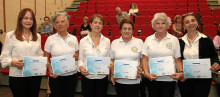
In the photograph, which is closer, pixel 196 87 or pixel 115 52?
Result: pixel 196 87

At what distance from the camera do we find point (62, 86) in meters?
2.01

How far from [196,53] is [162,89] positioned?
596mm

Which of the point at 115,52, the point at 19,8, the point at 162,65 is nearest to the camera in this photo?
the point at 162,65

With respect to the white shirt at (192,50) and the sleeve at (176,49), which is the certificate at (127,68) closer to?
the sleeve at (176,49)

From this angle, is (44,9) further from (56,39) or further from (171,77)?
(171,77)

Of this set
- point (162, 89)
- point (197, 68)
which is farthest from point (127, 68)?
point (197, 68)

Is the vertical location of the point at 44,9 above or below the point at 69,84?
above

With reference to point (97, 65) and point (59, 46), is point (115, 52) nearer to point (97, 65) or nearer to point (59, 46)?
point (97, 65)

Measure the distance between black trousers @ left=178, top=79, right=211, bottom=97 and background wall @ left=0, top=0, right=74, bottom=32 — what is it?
6.15m

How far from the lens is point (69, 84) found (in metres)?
2.02

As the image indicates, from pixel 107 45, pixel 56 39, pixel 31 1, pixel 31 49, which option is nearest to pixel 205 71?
pixel 107 45

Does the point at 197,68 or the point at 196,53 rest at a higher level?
the point at 196,53

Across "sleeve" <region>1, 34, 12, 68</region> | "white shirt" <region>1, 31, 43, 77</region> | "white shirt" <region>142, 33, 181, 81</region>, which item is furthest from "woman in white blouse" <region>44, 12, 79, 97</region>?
"white shirt" <region>142, 33, 181, 81</region>

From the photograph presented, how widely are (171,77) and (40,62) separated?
5.20 feet
